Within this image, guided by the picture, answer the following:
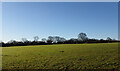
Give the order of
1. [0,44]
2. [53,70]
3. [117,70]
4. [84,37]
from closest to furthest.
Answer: [117,70] < [53,70] < [0,44] < [84,37]

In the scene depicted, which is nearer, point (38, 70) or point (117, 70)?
point (117, 70)

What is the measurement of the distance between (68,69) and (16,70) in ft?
18.1

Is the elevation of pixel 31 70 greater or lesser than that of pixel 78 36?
lesser

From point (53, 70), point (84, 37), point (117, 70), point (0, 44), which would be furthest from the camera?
point (84, 37)

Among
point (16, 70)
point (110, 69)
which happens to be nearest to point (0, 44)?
point (16, 70)

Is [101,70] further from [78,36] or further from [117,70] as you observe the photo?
[78,36]

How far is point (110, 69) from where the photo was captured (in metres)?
11.1

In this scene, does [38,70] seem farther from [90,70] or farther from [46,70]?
[90,70]

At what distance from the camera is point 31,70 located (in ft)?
38.8

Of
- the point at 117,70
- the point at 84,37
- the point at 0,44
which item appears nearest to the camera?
the point at 117,70

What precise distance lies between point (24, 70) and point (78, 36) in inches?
5321

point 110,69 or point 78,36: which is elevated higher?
point 78,36

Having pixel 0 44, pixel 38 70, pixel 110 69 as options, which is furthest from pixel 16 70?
pixel 0 44

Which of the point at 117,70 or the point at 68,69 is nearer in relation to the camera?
the point at 117,70
